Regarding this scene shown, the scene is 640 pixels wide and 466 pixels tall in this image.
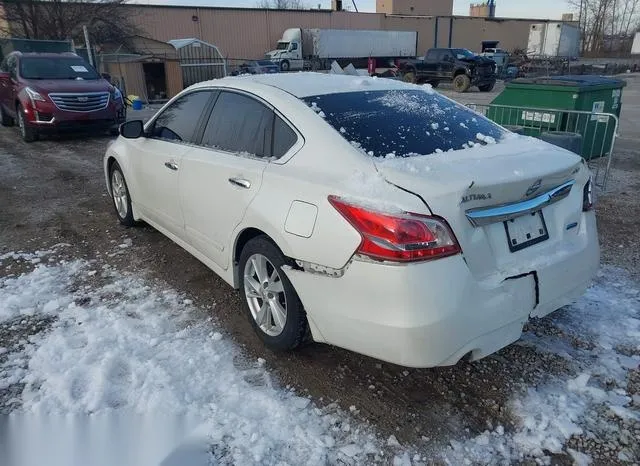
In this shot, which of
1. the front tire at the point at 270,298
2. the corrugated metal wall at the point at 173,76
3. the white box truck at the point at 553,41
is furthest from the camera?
the white box truck at the point at 553,41

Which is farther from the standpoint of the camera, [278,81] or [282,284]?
[278,81]

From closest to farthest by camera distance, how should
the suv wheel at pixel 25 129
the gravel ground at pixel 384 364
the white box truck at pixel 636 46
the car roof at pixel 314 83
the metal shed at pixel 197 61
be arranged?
the gravel ground at pixel 384 364 → the car roof at pixel 314 83 → the suv wheel at pixel 25 129 → the metal shed at pixel 197 61 → the white box truck at pixel 636 46

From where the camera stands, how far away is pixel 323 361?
3.09 m

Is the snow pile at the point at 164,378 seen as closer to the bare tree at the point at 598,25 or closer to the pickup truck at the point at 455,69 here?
the pickup truck at the point at 455,69

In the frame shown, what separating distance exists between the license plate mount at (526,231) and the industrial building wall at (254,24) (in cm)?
3738

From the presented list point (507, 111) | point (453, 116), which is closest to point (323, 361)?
point (453, 116)

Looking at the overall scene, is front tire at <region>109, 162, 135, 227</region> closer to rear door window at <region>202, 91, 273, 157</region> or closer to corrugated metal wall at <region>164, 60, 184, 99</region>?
rear door window at <region>202, 91, 273, 157</region>

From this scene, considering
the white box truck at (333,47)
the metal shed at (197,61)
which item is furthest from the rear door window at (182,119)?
the white box truck at (333,47)

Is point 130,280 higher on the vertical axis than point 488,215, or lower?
lower

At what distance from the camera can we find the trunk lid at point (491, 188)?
7.80ft

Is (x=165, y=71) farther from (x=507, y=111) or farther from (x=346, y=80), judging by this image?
(x=346, y=80)

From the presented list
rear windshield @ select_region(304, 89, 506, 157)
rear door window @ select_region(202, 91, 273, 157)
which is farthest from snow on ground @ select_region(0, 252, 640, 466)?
rear windshield @ select_region(304, 89, 506, 157)

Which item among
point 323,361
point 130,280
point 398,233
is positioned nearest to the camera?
point 398,233

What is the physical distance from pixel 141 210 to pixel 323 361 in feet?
8.63
